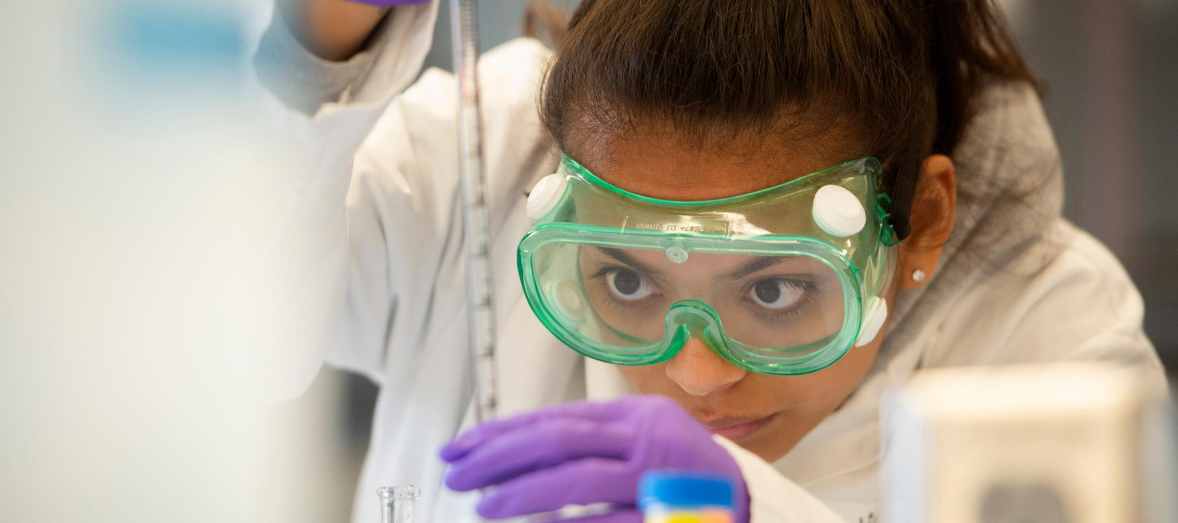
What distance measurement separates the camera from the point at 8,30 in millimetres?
1761

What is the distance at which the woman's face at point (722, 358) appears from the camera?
0.95 metres

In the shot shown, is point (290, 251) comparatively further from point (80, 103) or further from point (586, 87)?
point (80, 103)

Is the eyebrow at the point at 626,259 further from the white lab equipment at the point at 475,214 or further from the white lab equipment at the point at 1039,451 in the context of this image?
the white lab equipment at the point at 1039,451

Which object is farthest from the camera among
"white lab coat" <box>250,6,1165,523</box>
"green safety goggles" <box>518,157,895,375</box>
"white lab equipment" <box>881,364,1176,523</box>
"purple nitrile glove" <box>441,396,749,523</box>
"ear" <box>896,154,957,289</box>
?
"white lab coat" <box>250,6,1165,523</box>

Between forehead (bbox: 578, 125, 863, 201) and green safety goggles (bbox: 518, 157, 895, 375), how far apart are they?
0.09 feet

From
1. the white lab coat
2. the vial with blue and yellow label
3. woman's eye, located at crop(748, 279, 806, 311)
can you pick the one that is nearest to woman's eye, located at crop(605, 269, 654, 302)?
woman's eye, located at crop(748, 279, 806, 311)

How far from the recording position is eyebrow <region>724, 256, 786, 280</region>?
0.94 m

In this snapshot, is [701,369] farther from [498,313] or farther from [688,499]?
[688,499]

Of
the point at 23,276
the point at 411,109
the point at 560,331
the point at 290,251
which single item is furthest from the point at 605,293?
the point at 23,276

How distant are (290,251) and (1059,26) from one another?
1.34 metres

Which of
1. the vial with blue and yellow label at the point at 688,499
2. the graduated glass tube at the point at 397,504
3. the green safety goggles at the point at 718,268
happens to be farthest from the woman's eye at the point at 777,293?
the vial with blue and yellow label at the point at 688,499

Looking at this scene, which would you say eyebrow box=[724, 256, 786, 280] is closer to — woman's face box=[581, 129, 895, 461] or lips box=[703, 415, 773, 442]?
woman's face box=[581, 129, 895, 461]

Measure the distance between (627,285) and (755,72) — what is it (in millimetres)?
252

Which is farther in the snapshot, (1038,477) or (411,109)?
(411,109)
